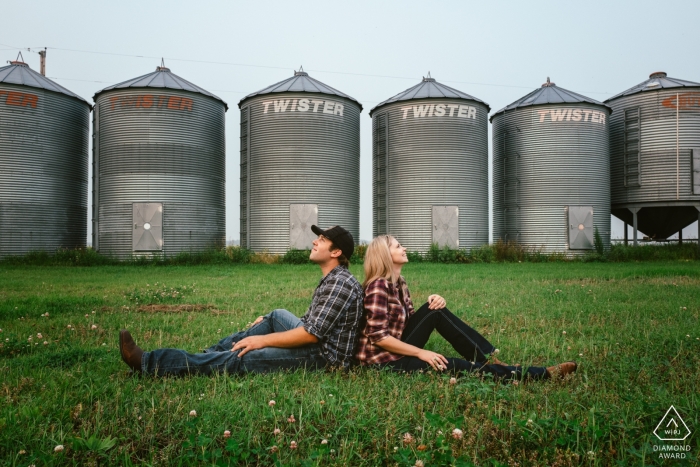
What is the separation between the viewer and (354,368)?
4941mm

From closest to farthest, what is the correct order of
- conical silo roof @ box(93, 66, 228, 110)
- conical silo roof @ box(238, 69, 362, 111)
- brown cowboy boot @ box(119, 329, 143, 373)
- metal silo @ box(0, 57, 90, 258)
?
brown cowboy boot @ box(119, 329, 143, 373)
metal silo @ box(0, 57, 90, 258)
conical silo roof @ box(93, 66, 228, 110)
conical silo roof @ box(238, 69, 362, 111)

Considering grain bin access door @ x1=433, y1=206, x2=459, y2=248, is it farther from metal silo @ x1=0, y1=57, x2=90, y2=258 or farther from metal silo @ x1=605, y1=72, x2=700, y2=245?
metal silo @ x1=0, y1=57, x2=90, y2=258

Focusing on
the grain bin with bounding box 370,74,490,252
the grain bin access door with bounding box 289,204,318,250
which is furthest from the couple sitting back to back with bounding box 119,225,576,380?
the grain bin with bounding box 370,74,490,252

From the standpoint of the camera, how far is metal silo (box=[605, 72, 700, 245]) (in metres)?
28.1

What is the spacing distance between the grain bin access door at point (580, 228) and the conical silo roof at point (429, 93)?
276 inches

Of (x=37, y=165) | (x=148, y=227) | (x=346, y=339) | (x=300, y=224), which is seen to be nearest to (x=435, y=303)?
(x=346, y=339)

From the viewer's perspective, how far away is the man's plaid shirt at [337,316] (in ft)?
15.5

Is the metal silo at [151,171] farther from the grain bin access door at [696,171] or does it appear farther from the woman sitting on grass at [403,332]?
the grain bin access door at [696,171]

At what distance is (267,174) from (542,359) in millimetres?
21609

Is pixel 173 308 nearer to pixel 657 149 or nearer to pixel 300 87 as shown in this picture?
pixel 300 87

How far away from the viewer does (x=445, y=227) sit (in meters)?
26.6

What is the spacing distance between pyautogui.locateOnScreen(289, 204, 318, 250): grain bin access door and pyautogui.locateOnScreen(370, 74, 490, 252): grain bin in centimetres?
447

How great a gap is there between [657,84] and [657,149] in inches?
143

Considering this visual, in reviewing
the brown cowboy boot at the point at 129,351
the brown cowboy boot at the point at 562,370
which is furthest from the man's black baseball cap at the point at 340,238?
the brown cowboy boot at the point at 562,370
